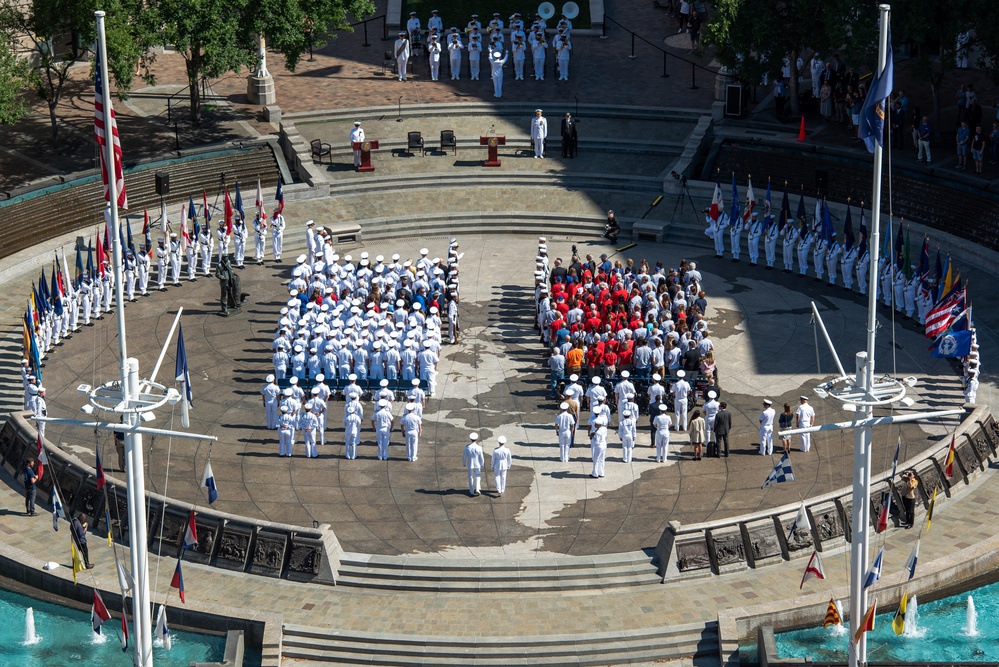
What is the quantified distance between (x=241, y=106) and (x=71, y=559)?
99.0 feet

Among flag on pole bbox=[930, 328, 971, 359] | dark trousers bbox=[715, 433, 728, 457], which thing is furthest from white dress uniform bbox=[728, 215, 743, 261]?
dark trousers bbox=[715, 433, 728, 457]

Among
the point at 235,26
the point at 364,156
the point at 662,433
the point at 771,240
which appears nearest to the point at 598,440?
the point at 662,433

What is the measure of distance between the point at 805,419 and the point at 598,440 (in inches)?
213

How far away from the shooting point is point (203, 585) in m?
37.6

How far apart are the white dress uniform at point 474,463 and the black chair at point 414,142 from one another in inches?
906

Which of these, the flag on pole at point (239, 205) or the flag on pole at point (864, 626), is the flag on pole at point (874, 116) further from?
the flag on pole at point (239, 205)

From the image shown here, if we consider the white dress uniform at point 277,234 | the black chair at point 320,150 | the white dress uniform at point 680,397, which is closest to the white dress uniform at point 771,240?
the white dress uniform at point 680,397

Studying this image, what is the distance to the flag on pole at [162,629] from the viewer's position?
115ft

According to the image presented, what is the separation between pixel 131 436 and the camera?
3044 cm

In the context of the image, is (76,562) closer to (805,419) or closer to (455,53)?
(805,419)

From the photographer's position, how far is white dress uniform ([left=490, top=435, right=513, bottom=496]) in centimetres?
4062

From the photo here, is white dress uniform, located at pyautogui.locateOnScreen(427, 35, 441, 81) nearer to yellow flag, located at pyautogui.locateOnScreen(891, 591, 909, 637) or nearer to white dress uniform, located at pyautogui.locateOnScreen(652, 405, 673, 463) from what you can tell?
white dress uniform, located at pyautogui.locateOnScreen(652, 405, 673, 463)

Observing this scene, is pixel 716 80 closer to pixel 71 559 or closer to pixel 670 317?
pixel 670 317

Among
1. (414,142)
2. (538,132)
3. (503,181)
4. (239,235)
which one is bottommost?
(239,235)
